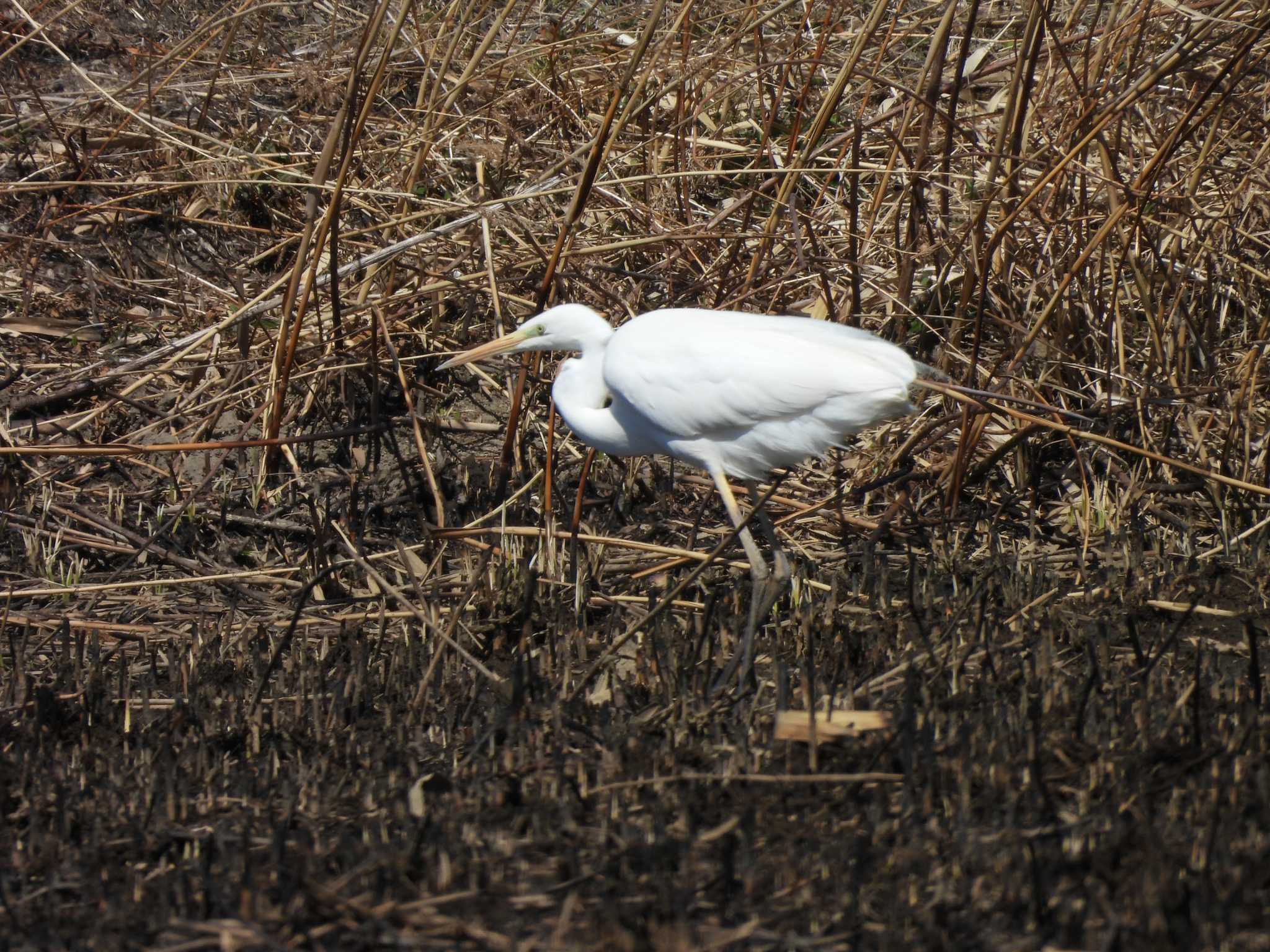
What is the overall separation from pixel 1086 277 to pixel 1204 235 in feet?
1.40

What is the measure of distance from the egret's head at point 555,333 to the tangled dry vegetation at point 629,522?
0.54 metres

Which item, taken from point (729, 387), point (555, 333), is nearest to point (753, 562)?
point (729, 387)

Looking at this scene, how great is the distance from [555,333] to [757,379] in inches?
26.3

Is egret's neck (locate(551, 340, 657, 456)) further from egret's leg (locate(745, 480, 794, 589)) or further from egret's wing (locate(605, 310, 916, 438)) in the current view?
egret's leg (locate(745, 480, 794, 589))

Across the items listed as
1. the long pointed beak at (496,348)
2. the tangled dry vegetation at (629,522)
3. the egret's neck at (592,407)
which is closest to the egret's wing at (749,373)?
the egret's neck at (592,407)

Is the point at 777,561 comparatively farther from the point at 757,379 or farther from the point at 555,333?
the point at 555,333

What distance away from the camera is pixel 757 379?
3.71 m

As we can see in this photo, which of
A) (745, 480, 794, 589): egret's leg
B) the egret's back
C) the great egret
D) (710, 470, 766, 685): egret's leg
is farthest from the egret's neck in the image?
(745, 480, 794, 589): egret's leg

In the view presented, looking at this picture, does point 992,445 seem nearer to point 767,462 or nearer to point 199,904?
point 767,462

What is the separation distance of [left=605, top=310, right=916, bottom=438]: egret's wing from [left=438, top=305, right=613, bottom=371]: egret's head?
193mm

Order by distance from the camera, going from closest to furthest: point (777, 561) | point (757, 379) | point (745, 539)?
point (757, 379), point (745, 539), point (777, 561)

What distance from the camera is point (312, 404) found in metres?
5.54

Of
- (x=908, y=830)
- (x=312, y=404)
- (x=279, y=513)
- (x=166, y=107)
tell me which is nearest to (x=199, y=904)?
(x=908, y=830)

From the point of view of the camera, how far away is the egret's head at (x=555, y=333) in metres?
4.01
